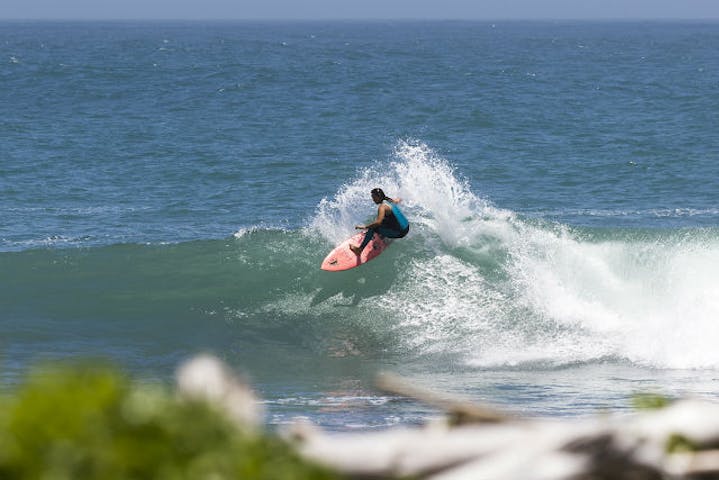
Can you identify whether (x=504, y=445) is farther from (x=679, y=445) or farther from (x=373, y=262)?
(x=373, y=262)

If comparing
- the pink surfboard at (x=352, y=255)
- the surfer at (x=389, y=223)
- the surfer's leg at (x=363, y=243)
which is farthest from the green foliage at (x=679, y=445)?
the pink surfboard at (x=352, y=255)

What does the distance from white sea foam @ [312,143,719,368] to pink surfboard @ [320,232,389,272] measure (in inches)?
29.1

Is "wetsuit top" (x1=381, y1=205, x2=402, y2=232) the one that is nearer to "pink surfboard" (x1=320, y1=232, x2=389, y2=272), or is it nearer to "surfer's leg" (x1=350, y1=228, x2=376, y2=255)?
"surfer's leg" (x1=350, y1=228, x2=376, y2=255)

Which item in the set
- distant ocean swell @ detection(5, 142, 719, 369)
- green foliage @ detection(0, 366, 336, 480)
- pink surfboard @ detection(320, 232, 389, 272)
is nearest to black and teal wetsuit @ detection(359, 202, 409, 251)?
pink surfboard @ detection(320, 232, 389, 272)

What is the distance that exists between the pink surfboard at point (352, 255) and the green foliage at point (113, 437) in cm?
1643

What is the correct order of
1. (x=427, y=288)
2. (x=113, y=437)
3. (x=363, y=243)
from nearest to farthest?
(x=113, y=437), (x=363, y=243), (x=427, y=288)

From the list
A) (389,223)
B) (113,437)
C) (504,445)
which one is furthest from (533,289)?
(113,437)

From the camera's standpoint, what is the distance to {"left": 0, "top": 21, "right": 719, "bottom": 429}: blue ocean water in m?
16.2

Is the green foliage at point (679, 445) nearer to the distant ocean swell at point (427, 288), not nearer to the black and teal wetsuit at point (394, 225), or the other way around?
the distant ocean swell at point (427, 288)

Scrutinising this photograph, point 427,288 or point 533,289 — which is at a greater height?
point 533,289

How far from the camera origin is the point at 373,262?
20469 mm

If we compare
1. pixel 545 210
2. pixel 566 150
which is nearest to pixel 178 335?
pixel 545 210

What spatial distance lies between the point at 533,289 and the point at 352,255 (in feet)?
9.83

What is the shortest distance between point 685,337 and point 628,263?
4450 mm
